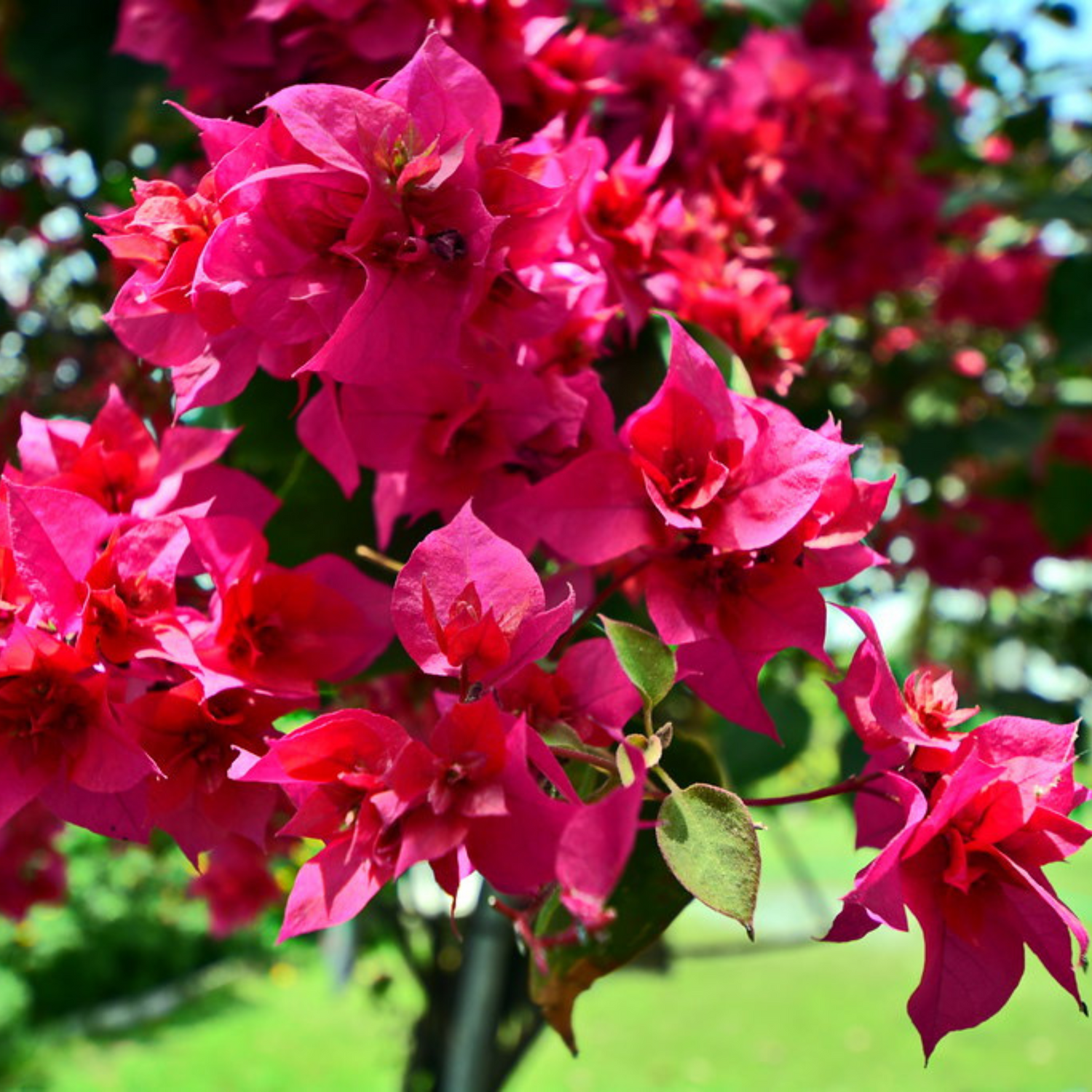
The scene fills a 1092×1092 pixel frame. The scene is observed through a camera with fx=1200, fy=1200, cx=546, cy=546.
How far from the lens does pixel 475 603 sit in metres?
0.31

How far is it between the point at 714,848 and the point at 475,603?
9cm

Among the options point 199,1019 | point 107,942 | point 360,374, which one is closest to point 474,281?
point 360,374

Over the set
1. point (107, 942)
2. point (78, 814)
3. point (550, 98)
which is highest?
point (550, 98)

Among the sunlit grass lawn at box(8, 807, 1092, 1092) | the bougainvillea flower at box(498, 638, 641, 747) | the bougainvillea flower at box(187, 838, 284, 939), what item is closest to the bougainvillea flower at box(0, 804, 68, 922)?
the bougainvillea flower at box(187, 838, 284, 939)

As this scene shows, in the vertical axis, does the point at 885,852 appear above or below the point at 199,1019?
above

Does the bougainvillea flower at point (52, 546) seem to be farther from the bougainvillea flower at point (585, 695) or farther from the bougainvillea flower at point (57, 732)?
the bougainvillea flower at point (585, 695)

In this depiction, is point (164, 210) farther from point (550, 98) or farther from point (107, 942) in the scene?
point (107, 942)

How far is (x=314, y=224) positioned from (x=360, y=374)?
5 centimetres

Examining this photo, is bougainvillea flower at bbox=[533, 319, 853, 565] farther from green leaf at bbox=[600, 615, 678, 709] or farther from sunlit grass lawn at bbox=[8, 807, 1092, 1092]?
sunlit grass lawn at bbox=[8, 807, 1092, 1092]

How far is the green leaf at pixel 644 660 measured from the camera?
32cm

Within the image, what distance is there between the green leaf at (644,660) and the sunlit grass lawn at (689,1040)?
2511mm

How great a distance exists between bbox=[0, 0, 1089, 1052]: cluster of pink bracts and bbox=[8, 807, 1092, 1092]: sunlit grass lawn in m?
2.44

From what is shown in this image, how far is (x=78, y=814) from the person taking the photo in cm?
36

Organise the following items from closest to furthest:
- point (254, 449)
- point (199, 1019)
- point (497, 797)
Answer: point (497, 797) → point (254, 449) → point (199, 1019)
